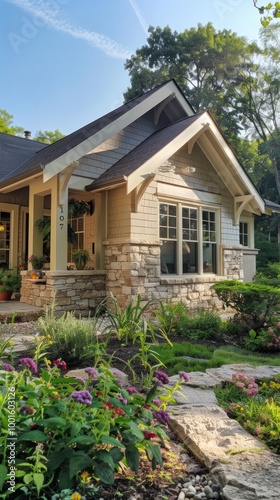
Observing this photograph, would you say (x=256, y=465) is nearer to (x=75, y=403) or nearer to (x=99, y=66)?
(x=75, y=403)

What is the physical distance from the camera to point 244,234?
10867 mm

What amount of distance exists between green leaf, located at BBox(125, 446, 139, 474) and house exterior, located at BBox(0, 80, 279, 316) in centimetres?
459

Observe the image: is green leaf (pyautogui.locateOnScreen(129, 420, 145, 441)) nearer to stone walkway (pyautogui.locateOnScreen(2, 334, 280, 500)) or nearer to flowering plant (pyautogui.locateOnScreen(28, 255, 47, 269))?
stone walkway (pyautogui.locateOnScreen(2, 334, 280, 500))

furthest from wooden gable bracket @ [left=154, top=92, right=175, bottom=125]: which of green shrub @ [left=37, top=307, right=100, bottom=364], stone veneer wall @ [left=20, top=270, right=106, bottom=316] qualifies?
green shrub @ [left=37, top=307, right=100, bottom=364]

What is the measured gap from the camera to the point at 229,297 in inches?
230

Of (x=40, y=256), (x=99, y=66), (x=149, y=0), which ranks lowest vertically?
(x=40, y=256)

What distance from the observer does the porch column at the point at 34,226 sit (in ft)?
22.6

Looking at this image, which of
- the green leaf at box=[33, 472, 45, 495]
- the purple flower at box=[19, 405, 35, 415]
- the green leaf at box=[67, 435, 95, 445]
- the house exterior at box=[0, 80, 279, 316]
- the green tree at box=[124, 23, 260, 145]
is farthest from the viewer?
the green tree at box=[124, 23, 260, 145]

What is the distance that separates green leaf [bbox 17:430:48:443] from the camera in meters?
1.32

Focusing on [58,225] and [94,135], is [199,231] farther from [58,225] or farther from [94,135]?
[58,225]

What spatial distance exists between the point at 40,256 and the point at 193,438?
18.5 ft

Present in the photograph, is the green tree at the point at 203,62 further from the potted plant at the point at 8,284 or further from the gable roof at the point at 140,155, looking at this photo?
the potted plant at the point at 8,284

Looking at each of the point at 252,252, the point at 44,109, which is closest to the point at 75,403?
the point at 44,109

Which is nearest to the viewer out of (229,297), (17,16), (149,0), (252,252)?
(17,16)
